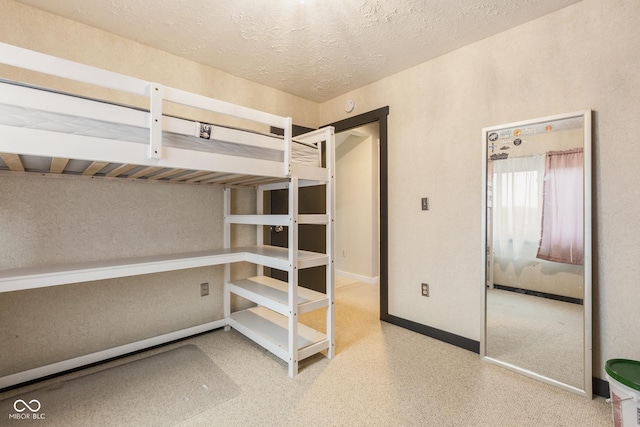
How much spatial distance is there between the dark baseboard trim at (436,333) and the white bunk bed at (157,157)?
2.89ft

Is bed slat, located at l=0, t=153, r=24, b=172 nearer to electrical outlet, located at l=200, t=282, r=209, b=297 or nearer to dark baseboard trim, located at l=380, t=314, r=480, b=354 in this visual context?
electrical outlet, located at l=200, t=282, r=209, b=297

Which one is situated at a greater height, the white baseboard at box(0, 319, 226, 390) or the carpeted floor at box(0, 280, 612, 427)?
the white baseboard at box(0, 319, 226, 390)

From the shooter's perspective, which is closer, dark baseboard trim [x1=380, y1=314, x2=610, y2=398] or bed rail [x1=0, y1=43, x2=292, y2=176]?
bed rail [x1=0, y1=43, x2=292, y2=176]

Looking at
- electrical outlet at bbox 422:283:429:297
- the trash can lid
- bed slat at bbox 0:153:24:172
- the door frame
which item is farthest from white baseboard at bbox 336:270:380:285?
bed slat at bbox 0:153:24:172

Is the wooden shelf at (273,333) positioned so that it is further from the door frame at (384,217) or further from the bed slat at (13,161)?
the bed slat at (13,161)

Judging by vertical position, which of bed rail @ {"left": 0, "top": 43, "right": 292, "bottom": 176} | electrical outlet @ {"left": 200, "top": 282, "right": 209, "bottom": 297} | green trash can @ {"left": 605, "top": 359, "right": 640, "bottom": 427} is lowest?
green trash can @ {"left": 605, "top": 359, "right": 640, "bottom": 427}

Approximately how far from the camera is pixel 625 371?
140cm

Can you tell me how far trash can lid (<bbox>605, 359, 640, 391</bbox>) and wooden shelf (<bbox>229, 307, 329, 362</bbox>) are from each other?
1518 mm

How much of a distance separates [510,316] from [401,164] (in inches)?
56.6

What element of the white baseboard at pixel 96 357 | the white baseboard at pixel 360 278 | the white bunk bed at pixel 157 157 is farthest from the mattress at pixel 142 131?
the white baseboard at pixel 360 278

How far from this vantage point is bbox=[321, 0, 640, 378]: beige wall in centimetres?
161

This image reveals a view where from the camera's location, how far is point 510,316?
205 cm

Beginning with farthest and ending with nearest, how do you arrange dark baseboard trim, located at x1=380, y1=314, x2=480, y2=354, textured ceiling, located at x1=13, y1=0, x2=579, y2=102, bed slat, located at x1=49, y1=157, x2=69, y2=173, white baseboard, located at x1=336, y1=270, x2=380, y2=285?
1. white baseboard, located at x1=336, y1=270, x2=380, y2=285
2. dark baseboard trim, located at x1=380, y1=314, x2=480, y2=354
3. textured ceiling, located at x1=13, y1=0, x2=579, y2=102
4. bed slat, located at x1=49, y1=157, x2=69, y2=173

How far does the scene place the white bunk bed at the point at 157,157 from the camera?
1.06 metres
